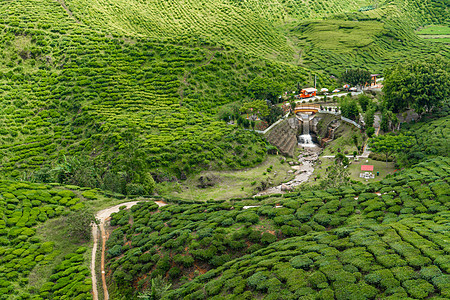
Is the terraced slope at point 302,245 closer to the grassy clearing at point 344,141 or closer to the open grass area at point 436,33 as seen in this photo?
the grassy clearing at point 344,141

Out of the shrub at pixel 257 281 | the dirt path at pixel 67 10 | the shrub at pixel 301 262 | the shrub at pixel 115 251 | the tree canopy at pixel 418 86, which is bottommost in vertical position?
the shrub at pixel 115 251

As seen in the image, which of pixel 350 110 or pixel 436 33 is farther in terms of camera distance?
pixel 436 33

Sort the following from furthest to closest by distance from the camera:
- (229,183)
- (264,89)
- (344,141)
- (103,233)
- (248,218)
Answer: (264,89), (344,141), (229,183), (103,233), (248,218)

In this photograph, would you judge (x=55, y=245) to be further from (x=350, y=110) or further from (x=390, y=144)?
(x=350, y=110)

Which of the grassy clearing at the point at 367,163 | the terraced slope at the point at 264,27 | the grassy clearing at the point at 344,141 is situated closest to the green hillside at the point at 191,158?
the terraced slope at the point at 264,27

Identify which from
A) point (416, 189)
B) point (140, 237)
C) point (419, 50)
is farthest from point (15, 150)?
point (419, 50)

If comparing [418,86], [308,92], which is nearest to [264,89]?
[308,92]
